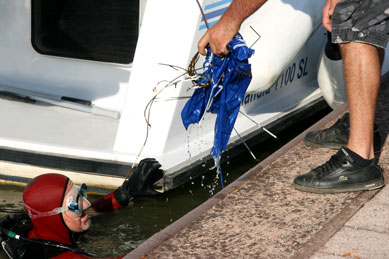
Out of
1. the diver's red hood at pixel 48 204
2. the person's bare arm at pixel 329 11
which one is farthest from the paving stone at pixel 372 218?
the diver's red hood at pixel 48 204

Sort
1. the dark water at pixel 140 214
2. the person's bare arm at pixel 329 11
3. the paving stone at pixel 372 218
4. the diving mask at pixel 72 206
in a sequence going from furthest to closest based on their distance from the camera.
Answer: the dark water at pixel 140 214 < the diving mask at pixel 72 206 < the person's bare arm at pixel 329 11 < the paving stone at pixel 372 218

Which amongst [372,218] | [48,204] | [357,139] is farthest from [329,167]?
[48,204]

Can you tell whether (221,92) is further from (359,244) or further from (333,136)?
(359,244)

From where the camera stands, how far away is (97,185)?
471 cm

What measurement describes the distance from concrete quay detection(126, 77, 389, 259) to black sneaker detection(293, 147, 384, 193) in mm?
36

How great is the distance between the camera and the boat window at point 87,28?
5.68 metres

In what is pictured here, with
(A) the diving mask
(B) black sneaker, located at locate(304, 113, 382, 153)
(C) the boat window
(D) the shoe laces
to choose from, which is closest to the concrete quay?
(D) the shoe laces

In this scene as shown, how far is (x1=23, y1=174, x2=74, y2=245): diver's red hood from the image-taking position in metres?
3.66

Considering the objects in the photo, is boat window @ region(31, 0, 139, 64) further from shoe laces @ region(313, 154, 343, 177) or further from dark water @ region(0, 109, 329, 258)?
shoe laces @ region(313, 154, 343, 177)

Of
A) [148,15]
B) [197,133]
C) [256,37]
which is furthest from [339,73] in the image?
[148,15]

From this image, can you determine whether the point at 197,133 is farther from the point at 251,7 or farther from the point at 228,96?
the point at 251,7

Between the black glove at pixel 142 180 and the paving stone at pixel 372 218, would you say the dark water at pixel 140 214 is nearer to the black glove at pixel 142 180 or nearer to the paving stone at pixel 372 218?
the black glove at pixel 142 180

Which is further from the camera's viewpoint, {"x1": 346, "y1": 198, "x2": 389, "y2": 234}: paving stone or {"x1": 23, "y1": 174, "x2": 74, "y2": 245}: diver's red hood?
{"x1": 23, "y1": 174, "x2": 74, "y2": 245}: diver's red hood

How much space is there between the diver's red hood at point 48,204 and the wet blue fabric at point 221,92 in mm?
773
